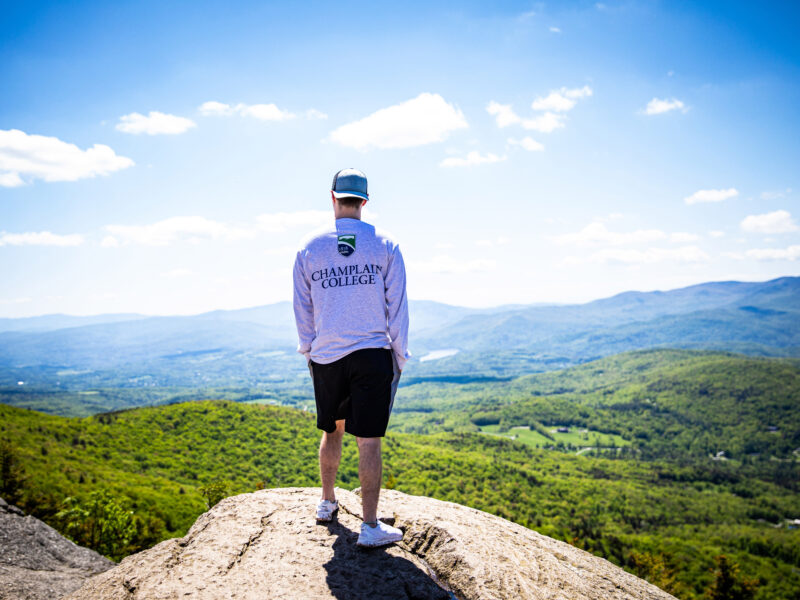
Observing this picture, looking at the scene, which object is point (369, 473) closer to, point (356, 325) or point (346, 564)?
point (346, 564)

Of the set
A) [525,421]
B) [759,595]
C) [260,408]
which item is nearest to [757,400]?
[525,421]

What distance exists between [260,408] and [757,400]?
222926 mm

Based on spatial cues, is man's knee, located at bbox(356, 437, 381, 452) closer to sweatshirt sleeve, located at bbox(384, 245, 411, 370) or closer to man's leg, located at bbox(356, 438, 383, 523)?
man's leg, located at bbox(356, 438, 383, 523)

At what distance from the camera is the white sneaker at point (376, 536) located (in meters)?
4.42

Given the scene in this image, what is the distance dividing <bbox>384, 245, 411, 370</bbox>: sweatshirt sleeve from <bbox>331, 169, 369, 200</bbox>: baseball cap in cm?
72

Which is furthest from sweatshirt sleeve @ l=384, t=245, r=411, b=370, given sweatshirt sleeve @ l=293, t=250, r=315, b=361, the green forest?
the green forest

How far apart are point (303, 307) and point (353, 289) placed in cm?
70

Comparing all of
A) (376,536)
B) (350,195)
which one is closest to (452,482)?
(376,536)

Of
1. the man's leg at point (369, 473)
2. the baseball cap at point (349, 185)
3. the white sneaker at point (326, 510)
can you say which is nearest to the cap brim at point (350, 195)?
the baseball cap at point (349, 185)

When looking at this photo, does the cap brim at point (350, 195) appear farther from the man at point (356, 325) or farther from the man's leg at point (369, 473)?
the man's leg at point (369, 473)

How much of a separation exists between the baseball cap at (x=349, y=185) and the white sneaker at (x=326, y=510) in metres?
3.68

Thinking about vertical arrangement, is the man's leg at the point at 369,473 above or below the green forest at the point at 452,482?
above

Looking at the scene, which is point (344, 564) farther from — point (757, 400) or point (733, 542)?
point (757, 400)

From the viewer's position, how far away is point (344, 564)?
166 inches
